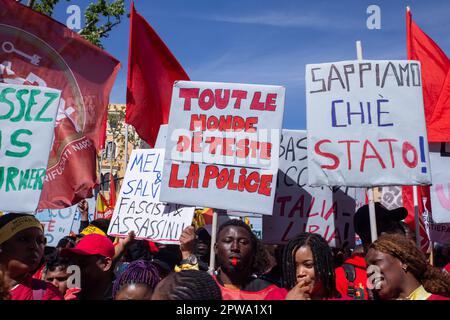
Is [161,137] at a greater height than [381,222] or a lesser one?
greater

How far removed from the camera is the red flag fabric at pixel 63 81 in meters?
4.54

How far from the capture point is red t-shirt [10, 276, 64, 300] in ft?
9.48

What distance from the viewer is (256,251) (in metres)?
3.80

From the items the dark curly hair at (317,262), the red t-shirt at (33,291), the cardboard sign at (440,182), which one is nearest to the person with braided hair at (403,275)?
the dark curly hair at (317,262)

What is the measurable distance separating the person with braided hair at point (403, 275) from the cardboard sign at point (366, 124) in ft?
4.64

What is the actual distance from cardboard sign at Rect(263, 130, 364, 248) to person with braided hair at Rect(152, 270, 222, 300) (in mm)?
2732

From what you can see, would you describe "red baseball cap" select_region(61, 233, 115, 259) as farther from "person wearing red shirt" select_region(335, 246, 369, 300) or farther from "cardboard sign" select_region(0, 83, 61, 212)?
"person wearing red shirt" select_region(335, 246, 369, 300)

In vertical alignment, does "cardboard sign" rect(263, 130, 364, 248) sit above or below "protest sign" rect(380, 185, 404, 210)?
below

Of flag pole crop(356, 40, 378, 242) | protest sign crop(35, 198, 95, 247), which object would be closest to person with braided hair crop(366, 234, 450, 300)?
flag pole crop(356, 40, 378, 242)

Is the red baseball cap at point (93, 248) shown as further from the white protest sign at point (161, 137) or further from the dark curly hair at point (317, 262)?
the white protest sign at point (161, 137)

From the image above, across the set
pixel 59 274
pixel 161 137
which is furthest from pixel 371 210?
pixel 161 137

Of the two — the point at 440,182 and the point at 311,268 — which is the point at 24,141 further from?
the point at 440,182

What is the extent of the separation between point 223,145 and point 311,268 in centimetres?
188
